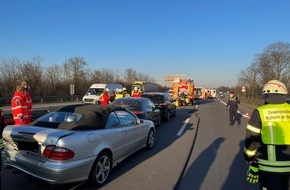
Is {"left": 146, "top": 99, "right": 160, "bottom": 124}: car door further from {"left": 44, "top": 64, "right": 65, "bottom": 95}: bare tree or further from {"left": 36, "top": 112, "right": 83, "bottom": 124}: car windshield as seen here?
{"left": 44, "top": 64, "right": 65, "bottom": 95}: bare tree

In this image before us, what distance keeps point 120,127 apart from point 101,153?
1.16 m

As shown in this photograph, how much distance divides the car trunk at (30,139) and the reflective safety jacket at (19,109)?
7.71 ft

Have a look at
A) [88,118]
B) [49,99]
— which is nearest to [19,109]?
[88,118]

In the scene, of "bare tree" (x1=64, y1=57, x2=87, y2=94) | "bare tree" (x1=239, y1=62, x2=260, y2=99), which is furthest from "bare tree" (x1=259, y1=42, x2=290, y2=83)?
"bare tree" (x1=64, y1=57, x2=87, y2=94)

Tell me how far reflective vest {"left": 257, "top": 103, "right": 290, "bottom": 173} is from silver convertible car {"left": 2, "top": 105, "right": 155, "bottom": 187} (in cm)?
295

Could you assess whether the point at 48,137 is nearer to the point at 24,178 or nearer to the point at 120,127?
the point at 24,178

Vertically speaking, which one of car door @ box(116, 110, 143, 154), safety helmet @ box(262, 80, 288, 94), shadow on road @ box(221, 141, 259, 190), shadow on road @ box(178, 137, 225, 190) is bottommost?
shadow on road @ box(221, 141, 259, 190)

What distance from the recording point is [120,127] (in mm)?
6879

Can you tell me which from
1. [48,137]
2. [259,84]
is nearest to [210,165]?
[48,137]

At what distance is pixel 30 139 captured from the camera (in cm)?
519

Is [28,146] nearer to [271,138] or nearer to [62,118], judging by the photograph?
[62,118]

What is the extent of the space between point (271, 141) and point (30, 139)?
3.74 metres

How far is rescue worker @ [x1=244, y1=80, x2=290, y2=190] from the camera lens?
10.9ft

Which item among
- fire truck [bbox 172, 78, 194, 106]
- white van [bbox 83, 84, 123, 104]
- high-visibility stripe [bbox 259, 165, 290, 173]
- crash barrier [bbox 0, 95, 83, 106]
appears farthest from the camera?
fire truck [bbox 172, 78, 194, 106]
